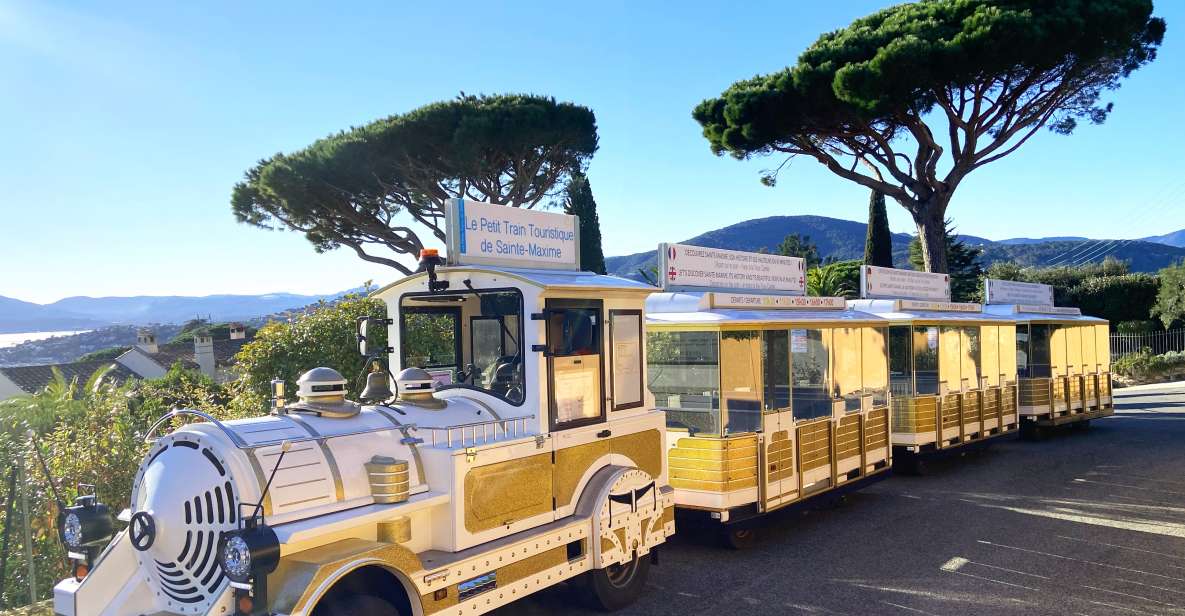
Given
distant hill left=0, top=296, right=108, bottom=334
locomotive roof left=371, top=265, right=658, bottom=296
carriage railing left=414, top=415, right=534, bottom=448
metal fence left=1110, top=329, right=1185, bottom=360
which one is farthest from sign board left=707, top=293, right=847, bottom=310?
distant hill left=0, top=296, right=108, bottom=334

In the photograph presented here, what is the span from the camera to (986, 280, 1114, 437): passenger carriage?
591 inches

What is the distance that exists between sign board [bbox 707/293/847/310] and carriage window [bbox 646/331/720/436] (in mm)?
417

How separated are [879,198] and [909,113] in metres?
12.1

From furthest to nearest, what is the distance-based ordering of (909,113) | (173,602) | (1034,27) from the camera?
(909,113), (1034,27), (173,602)

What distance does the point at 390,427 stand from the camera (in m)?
4.63

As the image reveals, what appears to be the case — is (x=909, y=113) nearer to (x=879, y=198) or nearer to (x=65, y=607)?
(x=879, y=198)

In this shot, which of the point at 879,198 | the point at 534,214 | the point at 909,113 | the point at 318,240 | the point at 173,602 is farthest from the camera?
the point at 879,198

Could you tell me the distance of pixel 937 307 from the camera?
12.3 metres

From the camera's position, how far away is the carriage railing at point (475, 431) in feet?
15.6

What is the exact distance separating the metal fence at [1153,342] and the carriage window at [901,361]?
2337 cm

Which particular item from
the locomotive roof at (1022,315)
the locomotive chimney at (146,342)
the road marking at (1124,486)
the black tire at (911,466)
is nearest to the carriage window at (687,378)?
the black tire at (911,466)

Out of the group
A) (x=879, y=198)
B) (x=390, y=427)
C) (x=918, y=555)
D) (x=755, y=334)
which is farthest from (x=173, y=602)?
(x=879, y=198)

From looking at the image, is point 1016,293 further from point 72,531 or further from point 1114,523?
point 72,531

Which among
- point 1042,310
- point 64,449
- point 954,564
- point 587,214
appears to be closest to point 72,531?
point 64,449
